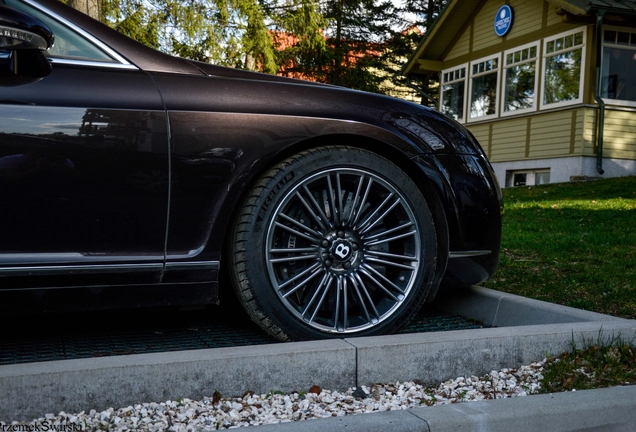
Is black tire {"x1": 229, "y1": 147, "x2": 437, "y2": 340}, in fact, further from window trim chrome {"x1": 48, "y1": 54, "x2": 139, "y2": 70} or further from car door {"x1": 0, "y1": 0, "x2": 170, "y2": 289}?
window trim chrome {"x1": 48, "y1": 54, "x2": 139, "y2": 70}

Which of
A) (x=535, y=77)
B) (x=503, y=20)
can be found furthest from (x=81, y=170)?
(x=503, y=20)

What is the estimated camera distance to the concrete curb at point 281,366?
1987 mm

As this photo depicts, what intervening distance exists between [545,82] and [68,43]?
583 inches

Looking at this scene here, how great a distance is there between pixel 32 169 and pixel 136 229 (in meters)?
0.42

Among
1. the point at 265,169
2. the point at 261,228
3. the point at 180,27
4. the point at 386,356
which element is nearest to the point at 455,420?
the point at 386,356

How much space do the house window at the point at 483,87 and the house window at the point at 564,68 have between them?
6.69ft

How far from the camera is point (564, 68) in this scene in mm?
14812

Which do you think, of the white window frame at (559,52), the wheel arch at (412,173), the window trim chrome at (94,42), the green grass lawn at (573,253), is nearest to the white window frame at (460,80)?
the white window frame at (559,52)

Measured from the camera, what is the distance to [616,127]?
45.9 feet

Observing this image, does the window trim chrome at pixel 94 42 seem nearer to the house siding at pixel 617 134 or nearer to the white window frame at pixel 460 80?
the house siding at pixel 617 134

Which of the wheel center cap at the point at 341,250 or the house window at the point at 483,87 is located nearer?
the wheel center cap at the point at 341,250

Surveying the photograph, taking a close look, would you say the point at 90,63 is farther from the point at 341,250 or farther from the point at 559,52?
the point at 559,52

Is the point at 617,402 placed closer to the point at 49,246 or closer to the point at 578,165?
the point at 49,246

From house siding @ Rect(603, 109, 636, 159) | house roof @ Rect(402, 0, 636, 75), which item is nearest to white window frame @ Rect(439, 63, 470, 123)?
house roof @ Rect(402, 0, 636, 75)
